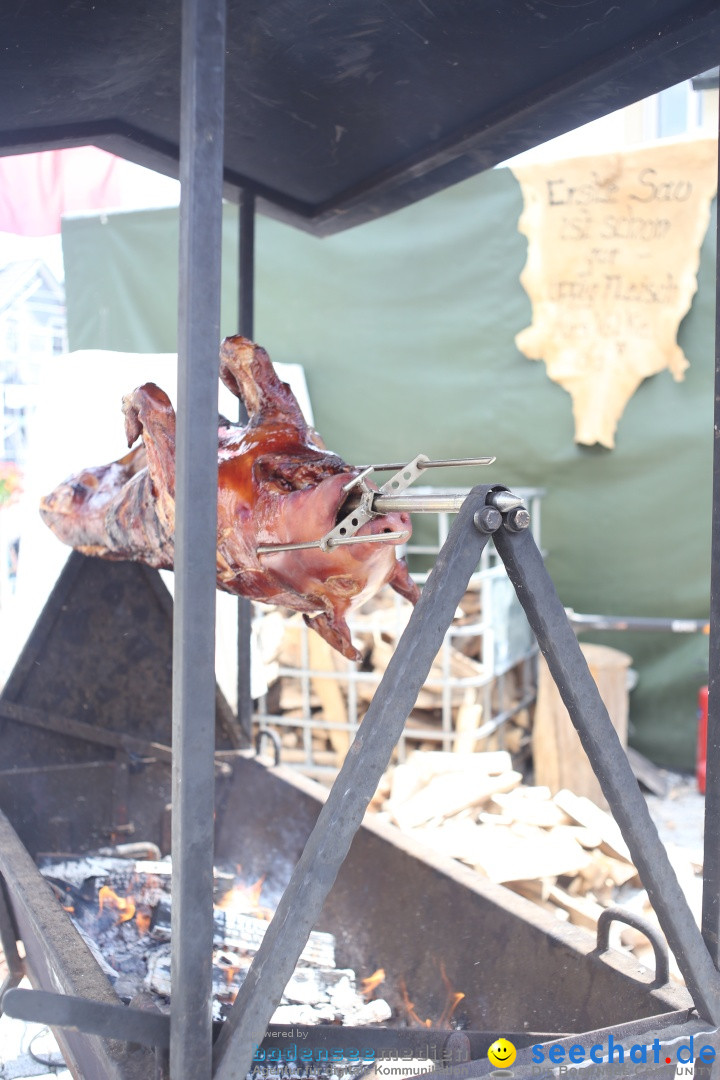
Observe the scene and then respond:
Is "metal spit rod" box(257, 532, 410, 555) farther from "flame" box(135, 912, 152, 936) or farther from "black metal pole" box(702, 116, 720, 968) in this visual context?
"flame" box(135, 912, 152, 936)

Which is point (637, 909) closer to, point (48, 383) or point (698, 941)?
point (698, 941)

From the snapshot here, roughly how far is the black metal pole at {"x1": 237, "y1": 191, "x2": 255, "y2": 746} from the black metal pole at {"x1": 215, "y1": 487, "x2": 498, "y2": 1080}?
153 cm

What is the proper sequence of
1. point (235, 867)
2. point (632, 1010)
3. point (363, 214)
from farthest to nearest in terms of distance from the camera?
point (235, 867) → point (363, 214) → point (632, 1010)

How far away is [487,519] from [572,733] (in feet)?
13.1

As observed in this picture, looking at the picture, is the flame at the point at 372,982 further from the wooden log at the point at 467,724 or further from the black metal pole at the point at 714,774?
the wooden log at the point at 467,724

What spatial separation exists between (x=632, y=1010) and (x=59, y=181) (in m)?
5.37

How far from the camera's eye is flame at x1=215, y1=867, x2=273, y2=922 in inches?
115

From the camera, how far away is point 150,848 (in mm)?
3033

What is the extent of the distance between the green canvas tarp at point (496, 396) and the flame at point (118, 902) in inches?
146

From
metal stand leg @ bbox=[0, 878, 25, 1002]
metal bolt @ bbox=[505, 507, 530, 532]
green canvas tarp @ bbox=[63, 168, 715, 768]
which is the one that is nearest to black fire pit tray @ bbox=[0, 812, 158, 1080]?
metal stand leg @ bbox=[0, 878, 25, 1002]

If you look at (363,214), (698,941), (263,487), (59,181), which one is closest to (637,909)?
(698,941)

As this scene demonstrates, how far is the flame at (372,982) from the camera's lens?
247 cm

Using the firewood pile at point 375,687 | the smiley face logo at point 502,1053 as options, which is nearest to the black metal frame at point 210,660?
the smiley face logo at point 502,1053

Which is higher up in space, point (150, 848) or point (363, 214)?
point (363, 214)
